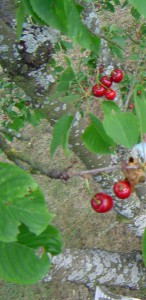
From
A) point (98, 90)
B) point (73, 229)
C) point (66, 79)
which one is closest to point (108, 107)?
point (66, 79)

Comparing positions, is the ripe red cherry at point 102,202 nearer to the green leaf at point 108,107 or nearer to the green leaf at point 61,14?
the green leaf at point 108,107

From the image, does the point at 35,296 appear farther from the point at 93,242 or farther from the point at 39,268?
the point at 39,268

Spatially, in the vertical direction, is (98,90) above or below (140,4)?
below

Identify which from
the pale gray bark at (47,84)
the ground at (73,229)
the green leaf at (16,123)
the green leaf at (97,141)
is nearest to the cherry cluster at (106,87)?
the pale gray bark at (47,84)

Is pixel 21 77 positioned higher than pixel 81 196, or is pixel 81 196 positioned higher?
pixel 21 77

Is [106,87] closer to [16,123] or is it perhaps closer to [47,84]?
[47,84]

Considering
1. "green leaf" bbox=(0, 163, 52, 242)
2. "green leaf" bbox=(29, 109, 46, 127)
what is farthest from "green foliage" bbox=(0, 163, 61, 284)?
"green leaf" bbox=(29, 109, 46, 127)

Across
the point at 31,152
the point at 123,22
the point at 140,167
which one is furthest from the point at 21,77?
the point at 123,22
